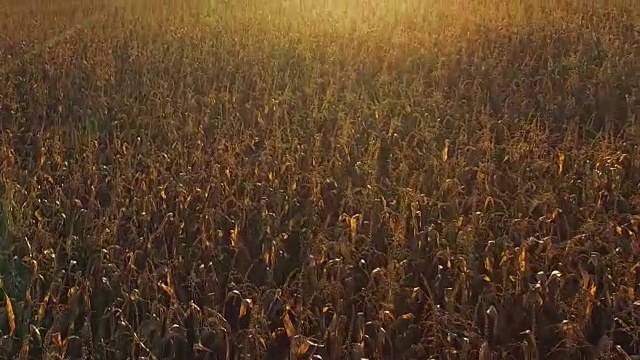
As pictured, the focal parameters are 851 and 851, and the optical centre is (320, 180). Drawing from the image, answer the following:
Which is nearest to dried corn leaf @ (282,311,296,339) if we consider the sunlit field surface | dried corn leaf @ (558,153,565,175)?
the sunlit field surface

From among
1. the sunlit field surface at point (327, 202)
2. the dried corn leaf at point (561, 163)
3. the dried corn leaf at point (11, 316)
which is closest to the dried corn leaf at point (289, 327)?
the sunlit field surface at point (327, 202)

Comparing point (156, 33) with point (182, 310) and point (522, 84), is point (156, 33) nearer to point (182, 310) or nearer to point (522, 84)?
point (522, 84)

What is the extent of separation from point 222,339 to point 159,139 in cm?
237

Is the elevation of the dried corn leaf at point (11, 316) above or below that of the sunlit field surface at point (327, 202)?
below

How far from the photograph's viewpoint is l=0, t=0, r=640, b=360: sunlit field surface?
3031mm

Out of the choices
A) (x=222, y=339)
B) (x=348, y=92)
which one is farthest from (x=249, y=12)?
(x=222, y=339)

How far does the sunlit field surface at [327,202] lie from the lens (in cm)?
303

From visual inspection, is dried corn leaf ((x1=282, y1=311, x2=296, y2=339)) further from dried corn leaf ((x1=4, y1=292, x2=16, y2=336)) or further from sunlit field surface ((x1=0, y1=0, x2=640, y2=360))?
dried corn leaf ((x1=4, y1=292, x2=16, y2=336))

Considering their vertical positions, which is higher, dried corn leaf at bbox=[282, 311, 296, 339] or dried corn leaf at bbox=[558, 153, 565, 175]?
dried corn leaf at bbox=[558, 153, 565, 175]

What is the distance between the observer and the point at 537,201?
380cm

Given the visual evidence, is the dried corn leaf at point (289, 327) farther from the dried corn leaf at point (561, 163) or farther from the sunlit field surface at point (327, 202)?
the dried corn leaf at point (561, 163)

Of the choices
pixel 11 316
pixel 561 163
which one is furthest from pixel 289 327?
pixel 561 163

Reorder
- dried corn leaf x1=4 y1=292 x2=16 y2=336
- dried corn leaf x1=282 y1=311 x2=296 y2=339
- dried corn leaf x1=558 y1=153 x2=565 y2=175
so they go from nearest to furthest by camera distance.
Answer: dried corn leaf x1=282 y1=311 x2=296 y2=339 → dried corn leaf x1=4 y1=292 x2=16 y2=336 → dried corn leaf x1=558 y1=153 x2=565 y2=175

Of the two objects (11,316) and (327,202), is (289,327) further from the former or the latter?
(327,202)
